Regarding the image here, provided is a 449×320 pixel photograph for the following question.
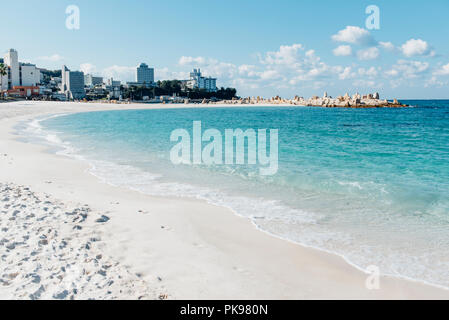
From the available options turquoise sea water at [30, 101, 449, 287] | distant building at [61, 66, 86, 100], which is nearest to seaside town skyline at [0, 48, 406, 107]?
distant building at [61, 66, 86, 100]

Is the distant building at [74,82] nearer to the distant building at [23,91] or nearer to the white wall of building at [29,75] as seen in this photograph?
the white wall of building at [29,75]

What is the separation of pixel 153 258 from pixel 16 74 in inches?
5182

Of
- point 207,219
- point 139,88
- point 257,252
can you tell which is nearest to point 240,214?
point 207,219

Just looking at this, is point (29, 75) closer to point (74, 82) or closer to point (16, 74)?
point (16, 74)

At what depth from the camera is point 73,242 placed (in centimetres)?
566

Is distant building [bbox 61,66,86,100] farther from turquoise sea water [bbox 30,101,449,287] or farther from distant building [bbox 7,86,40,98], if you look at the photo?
turquoise sea water [bbox 30,101,449,287]

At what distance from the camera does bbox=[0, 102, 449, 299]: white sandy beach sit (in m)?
4.39

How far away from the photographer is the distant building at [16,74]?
112 m

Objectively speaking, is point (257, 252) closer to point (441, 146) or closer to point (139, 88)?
point (441, 146)

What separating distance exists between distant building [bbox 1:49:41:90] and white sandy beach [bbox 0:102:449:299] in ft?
400

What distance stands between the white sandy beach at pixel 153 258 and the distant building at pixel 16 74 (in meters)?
122

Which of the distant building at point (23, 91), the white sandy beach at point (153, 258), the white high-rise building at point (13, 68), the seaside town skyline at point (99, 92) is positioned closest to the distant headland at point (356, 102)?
the seaside town skyline at point (99, 92)

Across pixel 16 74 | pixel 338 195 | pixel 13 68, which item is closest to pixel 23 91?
pixel 16 74
